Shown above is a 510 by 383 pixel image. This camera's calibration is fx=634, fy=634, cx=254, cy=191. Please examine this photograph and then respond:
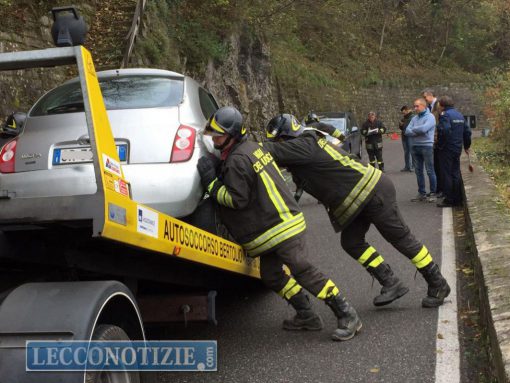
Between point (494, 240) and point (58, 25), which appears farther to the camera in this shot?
point (494, 240)

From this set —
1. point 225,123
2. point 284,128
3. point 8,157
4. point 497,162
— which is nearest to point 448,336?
point 284,128

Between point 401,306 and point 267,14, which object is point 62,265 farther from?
point 267,14

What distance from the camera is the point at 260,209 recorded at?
4.63 m

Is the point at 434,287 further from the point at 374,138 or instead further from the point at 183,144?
the point at 374,138

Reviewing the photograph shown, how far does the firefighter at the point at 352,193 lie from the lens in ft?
17.1

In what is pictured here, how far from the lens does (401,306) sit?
221 inches

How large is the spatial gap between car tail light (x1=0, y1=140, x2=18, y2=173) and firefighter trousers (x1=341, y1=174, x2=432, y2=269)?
2.82 meters

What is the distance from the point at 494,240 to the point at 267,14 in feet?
59.5

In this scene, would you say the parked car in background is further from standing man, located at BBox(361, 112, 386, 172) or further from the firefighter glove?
the firefighter glove

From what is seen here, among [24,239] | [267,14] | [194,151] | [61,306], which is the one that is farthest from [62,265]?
[267,14]

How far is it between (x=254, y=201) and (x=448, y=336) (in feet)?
5.80

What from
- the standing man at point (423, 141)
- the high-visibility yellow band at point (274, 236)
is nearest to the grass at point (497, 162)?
the standing man at point (423, 141)

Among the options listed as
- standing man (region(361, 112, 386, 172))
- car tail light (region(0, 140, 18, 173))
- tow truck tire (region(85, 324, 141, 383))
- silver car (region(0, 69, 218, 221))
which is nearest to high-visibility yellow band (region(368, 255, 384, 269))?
silver car (region(0, 69, 218, 221))

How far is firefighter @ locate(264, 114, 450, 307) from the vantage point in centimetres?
522
